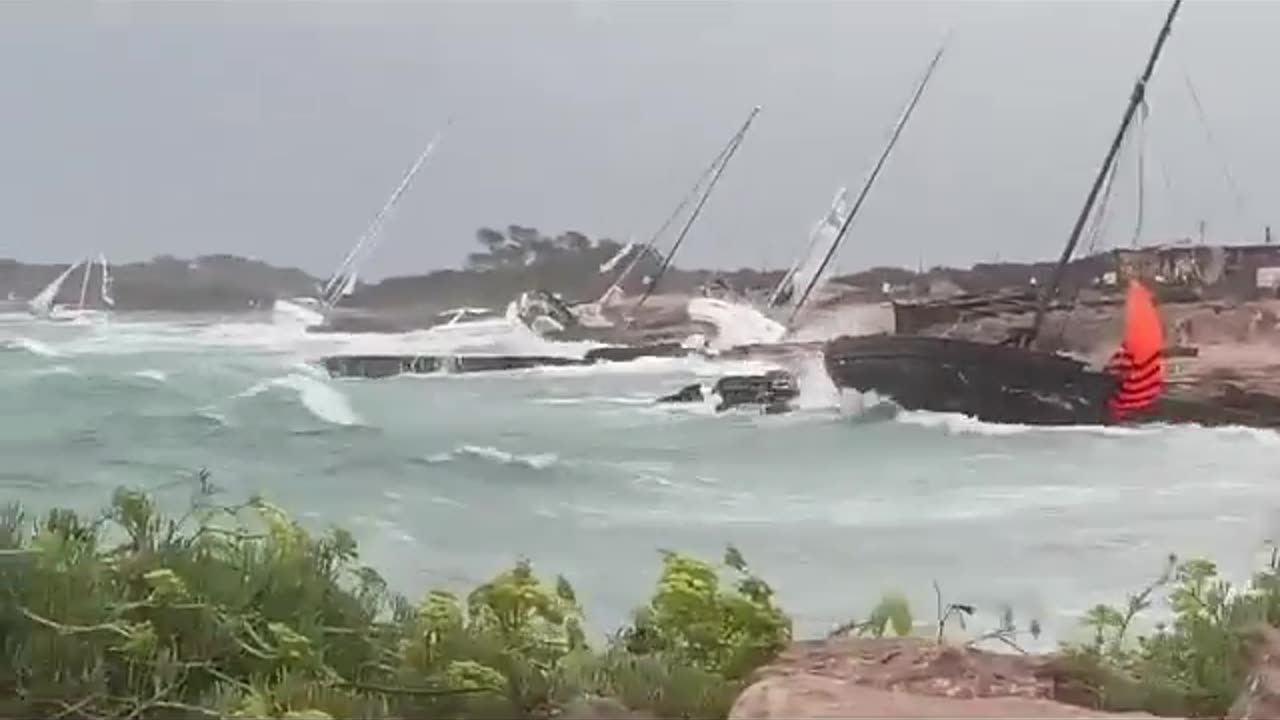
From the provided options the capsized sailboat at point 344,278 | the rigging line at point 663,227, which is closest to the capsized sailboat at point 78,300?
the capsized sailboat at point 344,278


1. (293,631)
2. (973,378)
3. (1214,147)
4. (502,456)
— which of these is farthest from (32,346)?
(1214,147)

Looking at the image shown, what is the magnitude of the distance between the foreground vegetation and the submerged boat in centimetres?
22

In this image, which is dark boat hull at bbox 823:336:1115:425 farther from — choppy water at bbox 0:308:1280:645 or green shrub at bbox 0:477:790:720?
green shrub at bbox 0:477:790:720

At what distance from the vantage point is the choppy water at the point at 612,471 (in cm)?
189

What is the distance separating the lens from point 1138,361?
76.4 inches

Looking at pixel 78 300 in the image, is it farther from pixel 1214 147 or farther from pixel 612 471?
pixel 1214 147

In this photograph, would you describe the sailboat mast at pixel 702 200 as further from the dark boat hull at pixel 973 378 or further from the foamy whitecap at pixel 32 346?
the foamy whitecap at pixel 32 346

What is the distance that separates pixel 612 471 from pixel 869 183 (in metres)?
0.45

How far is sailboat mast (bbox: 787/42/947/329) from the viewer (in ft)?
6.35

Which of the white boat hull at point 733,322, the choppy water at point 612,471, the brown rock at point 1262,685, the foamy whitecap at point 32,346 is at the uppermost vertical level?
the white boat hull at point 733,322

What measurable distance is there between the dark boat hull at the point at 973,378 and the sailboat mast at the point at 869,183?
0.21 feet

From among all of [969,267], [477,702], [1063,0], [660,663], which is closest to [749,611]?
[660,663]

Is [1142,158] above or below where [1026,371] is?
above

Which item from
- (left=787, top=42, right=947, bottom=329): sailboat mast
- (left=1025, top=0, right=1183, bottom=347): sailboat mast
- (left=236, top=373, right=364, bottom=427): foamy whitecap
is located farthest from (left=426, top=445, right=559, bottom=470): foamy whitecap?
(left=1025, top=0, right=1183, bottom=347): sailboat mast
